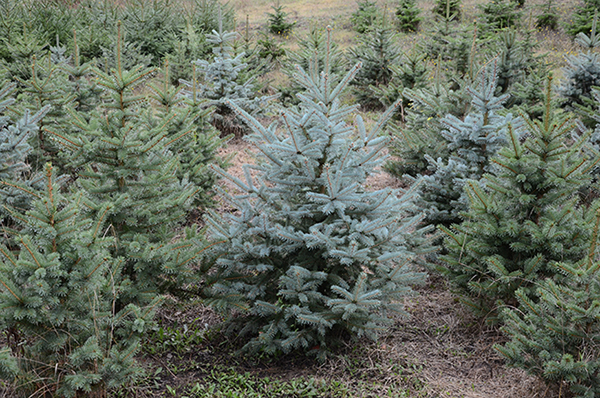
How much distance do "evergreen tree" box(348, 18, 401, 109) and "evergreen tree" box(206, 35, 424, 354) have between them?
678 centimetres

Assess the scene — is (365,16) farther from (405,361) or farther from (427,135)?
(405,361)

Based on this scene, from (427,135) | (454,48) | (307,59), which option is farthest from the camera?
(454,48)

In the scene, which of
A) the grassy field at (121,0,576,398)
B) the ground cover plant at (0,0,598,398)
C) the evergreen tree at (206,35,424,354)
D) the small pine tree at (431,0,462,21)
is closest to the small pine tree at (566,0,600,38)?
the small pine tree at (431,0,462,21)

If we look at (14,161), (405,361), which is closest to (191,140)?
(14,161)

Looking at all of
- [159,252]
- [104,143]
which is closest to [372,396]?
[159,252]

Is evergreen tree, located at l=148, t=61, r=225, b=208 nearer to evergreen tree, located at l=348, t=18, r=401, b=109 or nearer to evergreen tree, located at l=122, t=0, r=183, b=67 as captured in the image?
evergreen tree, located at l=348, t=18, r=401, b=109

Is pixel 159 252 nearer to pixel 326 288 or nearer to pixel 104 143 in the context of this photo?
pixel 104 143

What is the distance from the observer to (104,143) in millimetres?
3768

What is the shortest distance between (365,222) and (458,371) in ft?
4.70

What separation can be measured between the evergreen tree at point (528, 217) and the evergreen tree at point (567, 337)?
53cm

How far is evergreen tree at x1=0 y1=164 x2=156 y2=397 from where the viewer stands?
2.82 m

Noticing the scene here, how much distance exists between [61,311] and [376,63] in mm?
9151

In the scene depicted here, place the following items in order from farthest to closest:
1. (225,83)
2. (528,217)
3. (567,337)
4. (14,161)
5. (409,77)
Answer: (409,77) → (225,83) → (14,161) → (528,217) → (567,337)

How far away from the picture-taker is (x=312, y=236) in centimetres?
379
